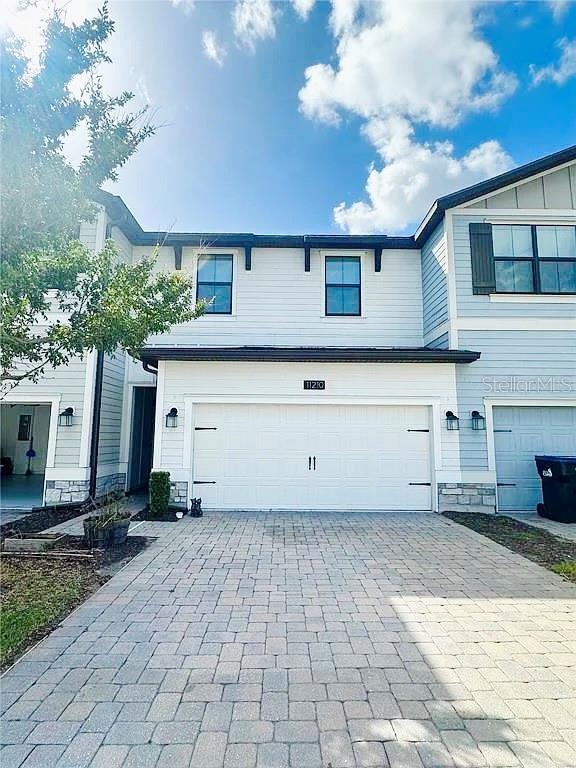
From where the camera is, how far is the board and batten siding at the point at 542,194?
865 cm

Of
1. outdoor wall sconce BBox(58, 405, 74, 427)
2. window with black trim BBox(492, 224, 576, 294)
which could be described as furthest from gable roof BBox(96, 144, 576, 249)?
outdoor wall sconce BBox(58, 405, 74, 427)

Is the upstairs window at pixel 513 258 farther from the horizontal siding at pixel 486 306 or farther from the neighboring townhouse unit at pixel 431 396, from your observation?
the horizontal siding at pixel 486 306

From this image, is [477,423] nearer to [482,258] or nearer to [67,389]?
[482,258]

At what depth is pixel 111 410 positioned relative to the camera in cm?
935

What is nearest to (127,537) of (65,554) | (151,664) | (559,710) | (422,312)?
(65,554)

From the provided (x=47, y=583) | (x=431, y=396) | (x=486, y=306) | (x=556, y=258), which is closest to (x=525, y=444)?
(x=431, y=396)

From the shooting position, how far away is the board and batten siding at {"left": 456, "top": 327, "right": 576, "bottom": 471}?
26.7 ft

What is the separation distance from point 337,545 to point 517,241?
7363 millimetres

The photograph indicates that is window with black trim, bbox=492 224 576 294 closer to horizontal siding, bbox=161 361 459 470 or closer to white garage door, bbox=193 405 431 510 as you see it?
horizontal siding, bbox=161 361 459 470

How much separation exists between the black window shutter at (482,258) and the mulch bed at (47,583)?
7843mm

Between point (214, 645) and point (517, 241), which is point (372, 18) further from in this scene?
point (214, 645)

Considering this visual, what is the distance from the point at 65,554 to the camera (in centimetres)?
512

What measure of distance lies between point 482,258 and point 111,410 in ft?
28.8

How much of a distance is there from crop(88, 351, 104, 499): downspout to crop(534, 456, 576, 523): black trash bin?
8.77 meters
